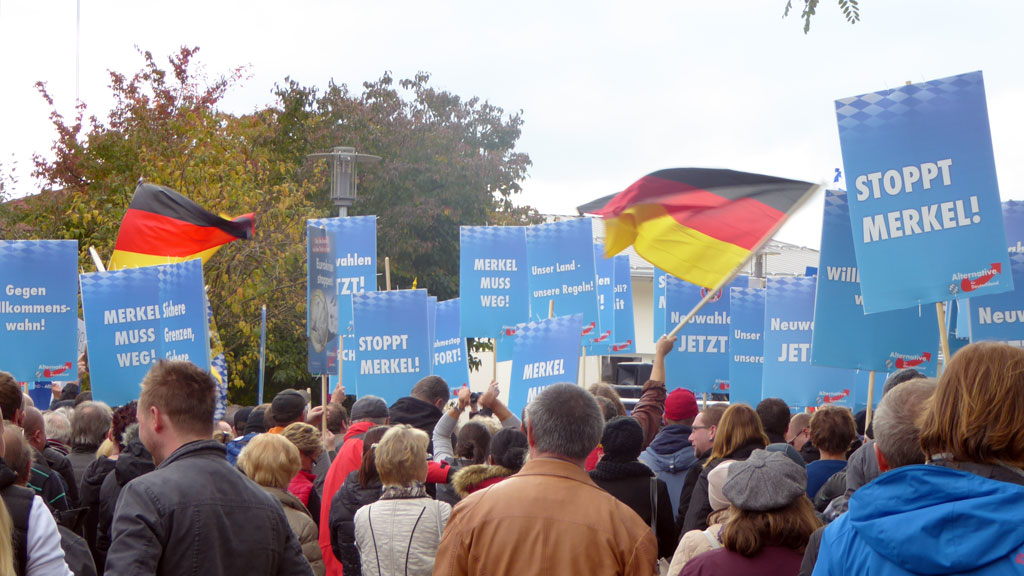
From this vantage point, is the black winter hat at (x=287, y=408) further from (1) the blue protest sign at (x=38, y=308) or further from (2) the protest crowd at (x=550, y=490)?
(1) the blue protest sign at (x=38, y=308)

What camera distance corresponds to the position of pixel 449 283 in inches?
1063

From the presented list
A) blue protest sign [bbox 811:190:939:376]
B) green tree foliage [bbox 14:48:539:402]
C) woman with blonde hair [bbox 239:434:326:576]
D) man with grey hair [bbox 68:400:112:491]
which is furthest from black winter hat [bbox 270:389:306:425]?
green tree foliage [bbox 14:48:539:402]

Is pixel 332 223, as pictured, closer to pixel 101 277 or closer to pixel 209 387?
pixel 101 277

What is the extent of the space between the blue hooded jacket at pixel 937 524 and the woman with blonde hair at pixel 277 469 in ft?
11.8

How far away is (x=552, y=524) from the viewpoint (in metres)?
3.60

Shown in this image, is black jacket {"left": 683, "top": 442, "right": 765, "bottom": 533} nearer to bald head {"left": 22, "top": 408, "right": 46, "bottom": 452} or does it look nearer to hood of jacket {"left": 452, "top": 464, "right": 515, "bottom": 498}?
hood of jacket {"left": 452, "top": 464, "right": 515, "bottom": 498}

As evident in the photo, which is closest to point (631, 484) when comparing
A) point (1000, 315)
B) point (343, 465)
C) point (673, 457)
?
point (673, 457)

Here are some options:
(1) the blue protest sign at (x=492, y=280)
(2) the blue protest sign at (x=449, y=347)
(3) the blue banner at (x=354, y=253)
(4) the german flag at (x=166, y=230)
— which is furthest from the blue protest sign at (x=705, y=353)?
(4) the german flag at (x=166, y=230)

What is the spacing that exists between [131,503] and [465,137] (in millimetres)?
26395

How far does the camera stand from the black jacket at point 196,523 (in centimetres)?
343

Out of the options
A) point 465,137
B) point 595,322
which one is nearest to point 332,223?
point 595,322

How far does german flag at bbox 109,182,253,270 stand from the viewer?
11172mm

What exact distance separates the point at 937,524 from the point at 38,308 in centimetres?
1027

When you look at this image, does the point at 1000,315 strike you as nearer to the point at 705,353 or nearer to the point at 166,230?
the point at 705,353
